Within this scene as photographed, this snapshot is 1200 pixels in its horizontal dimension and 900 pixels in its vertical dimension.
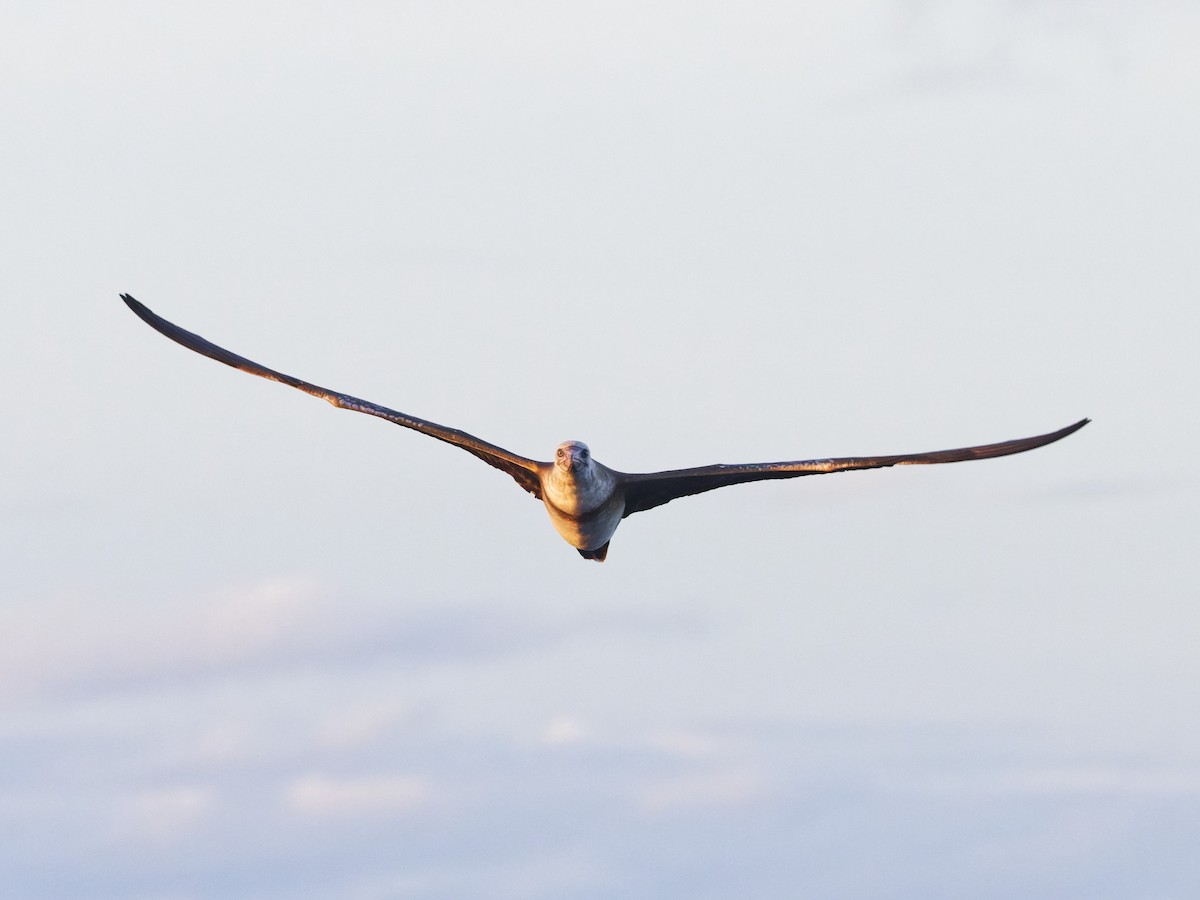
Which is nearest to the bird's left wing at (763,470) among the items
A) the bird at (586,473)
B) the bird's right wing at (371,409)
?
the bird at (586,473)

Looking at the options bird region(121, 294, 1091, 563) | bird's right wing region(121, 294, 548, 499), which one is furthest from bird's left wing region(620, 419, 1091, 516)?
bird's right wing region(121, 294, 548, 499)

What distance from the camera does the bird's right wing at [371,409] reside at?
37.2 m

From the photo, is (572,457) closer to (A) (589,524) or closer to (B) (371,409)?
(A) (589,524)

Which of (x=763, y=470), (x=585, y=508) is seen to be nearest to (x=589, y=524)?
(x=585, y=508)

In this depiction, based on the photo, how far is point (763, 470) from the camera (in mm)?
36062

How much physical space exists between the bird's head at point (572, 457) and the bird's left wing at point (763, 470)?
1.63 metres

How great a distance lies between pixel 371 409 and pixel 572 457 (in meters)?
3.74

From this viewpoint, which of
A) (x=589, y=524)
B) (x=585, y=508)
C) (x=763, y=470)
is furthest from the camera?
(x=589, y=524)

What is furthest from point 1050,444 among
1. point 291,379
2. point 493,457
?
point 291,379

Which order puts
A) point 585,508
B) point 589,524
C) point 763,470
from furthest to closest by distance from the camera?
1. point 589,524
2. point 585,508
3. point 763,470

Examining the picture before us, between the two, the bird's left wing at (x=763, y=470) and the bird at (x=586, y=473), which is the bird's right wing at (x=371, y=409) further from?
the bird's left wing at (x=763, y=470)

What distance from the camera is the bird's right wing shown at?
3722 cm

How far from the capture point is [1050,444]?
33.0 m

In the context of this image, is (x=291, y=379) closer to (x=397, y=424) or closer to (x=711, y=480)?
(x=397, y=424)
